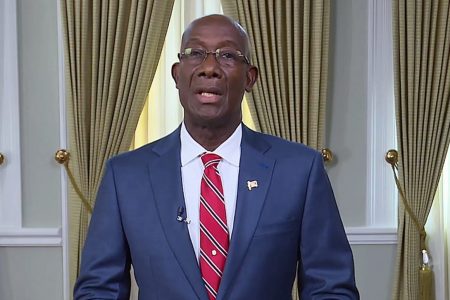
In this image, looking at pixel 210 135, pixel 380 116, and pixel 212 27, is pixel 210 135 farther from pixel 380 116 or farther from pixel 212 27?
pixel 380 116

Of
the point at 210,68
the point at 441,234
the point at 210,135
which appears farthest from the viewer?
the point at 441,234

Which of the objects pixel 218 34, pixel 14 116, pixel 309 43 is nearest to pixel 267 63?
pixel 309 43

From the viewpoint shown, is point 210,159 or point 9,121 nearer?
point 210,159

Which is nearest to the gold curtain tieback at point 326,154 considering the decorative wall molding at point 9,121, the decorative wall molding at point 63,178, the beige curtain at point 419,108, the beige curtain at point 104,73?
the beige curtain at point 419,108

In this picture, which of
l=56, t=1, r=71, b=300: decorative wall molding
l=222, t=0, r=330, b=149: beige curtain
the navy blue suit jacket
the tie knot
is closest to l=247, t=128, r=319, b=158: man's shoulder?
the navy blue suit jacket

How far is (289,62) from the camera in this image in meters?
3.38

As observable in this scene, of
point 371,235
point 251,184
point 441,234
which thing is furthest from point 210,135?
point 441,234

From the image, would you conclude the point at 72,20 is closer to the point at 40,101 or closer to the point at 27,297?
the point at 40,101

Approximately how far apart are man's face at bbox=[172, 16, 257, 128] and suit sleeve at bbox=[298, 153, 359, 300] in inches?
10.0

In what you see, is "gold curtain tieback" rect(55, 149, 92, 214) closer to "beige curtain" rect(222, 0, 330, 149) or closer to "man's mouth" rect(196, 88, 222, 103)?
"beige curtain" rect(222, 0, 330, 149)

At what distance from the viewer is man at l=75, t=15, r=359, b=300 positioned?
1.55 m

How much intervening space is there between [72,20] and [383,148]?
154 centimetres

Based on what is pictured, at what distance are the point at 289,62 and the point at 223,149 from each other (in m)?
1.80

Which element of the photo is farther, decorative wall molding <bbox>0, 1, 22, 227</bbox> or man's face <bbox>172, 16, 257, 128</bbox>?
decorative wall molding <bbox>0, 1, 22, 227</bbox>
